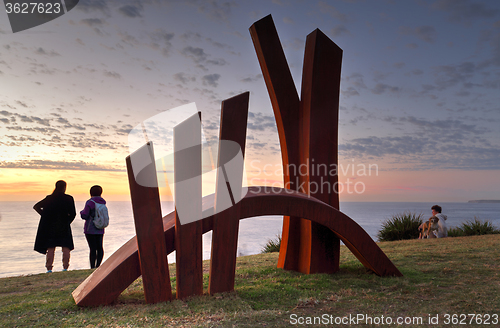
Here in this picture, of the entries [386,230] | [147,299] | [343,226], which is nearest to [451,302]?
[343,226]

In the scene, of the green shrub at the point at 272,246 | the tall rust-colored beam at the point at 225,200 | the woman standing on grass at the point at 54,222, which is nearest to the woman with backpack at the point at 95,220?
the woman standing on grass at the point at 54,222

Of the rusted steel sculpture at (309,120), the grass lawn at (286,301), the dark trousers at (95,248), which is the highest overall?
the rusted steel sculpture at (309,120)

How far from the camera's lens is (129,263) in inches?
136

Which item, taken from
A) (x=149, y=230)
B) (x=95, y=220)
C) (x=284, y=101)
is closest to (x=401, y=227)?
(x=284, y=101)

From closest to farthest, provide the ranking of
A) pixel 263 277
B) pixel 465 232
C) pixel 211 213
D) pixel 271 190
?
pixel 211 213, pixel 271 190, pixel 263 277, pixel 465 232

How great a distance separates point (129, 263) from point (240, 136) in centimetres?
182

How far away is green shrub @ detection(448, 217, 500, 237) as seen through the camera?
1102 centimetres

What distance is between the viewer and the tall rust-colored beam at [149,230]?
11.0ft

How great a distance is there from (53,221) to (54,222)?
0.02 metres

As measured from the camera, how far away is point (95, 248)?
241 inches

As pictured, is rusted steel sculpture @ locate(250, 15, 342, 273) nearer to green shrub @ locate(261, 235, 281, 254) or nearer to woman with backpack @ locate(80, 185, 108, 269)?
woman with backpack @ locate(80, 185, 108, 269)

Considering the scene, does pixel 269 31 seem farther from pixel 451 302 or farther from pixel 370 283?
pixel 451 302

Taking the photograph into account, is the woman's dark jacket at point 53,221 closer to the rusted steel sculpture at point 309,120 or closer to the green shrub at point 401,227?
the rusted steel sculpture at point 309,120

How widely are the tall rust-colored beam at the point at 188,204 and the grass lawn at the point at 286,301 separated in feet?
0.85
